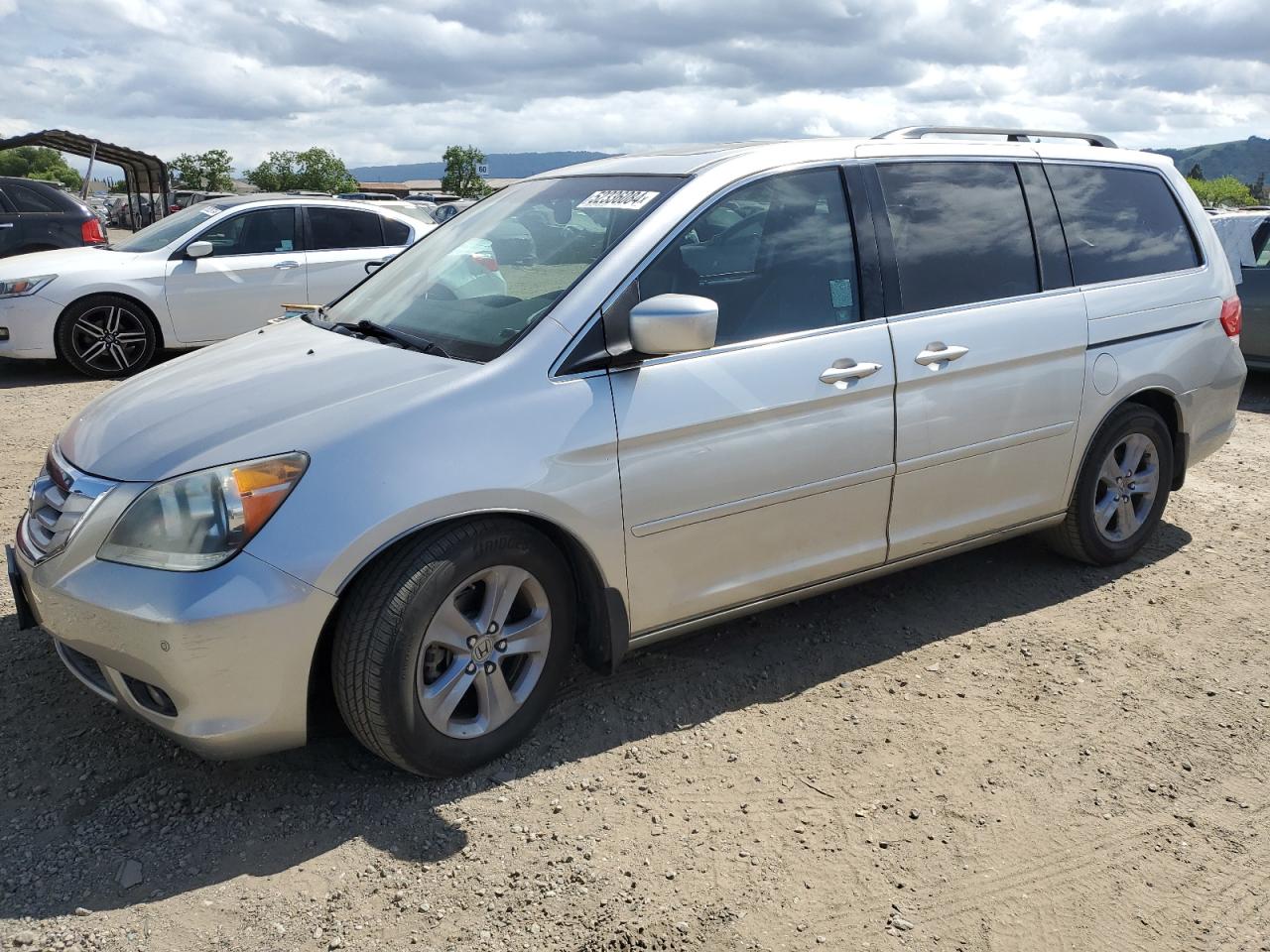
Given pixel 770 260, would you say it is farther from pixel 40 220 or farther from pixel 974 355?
pixel 40 220

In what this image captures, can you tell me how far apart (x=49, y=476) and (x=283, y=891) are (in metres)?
1.50

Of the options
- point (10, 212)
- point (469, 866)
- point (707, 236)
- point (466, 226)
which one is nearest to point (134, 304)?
point (10, 212)

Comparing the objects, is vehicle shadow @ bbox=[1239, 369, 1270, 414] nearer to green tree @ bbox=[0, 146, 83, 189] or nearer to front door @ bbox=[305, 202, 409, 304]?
front door @ bbox=[305, 202, 409, 304]

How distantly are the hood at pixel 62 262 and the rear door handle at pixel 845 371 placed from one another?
25.8 ft

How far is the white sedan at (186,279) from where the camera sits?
9258 mm

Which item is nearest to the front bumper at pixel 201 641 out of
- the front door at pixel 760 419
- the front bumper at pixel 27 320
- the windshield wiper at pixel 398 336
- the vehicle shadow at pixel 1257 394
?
the windshield wiper at pixel 398 336

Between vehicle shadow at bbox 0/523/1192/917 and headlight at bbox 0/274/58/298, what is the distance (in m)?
6.14

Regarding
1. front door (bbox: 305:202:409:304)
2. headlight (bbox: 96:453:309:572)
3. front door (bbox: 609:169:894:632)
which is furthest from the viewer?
front door (bbox: 305:202:409:304)

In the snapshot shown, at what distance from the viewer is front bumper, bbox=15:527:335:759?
282 cm

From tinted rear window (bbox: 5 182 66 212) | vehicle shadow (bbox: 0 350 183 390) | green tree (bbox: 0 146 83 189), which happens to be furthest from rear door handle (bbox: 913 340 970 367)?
green tree (bbox: 0 146 83 189)

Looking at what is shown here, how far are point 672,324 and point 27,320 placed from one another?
26.0ft

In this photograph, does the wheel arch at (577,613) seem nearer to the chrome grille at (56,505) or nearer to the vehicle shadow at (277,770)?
the vehicle shadow at (277,770)

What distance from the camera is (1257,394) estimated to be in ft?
31.9

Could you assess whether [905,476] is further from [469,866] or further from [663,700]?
[469,866]
